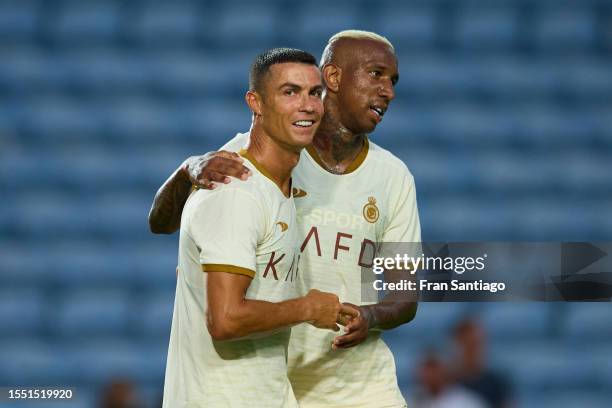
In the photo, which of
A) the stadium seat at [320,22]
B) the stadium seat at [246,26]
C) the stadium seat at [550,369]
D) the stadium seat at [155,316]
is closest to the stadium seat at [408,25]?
the stadium seat at [320,22]

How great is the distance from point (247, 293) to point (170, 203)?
426 mm

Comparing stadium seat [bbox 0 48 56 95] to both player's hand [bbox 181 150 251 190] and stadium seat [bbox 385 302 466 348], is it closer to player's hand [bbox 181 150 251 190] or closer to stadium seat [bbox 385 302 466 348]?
stadium seat [bbox 385 302 466 348]

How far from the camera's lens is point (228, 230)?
2.19 m

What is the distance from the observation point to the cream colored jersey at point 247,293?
7.29ft

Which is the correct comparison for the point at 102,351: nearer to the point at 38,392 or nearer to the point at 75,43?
the point at 38,392

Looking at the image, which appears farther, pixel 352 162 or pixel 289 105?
pixel 352 162

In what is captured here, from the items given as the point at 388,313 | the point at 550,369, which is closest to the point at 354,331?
the point at 388,313

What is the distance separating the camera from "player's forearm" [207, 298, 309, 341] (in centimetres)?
217

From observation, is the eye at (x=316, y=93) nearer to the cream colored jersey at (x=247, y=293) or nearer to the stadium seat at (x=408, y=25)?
the cream colored jersey at (x=247, y=293)

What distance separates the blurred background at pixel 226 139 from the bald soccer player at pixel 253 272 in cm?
299

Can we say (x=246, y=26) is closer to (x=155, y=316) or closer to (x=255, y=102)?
(x=155, y=316)

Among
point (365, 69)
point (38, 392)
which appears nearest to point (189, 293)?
point (365, 69)

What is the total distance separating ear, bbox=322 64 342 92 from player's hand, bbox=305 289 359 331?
71 cm

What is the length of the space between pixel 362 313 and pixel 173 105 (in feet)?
11.8
